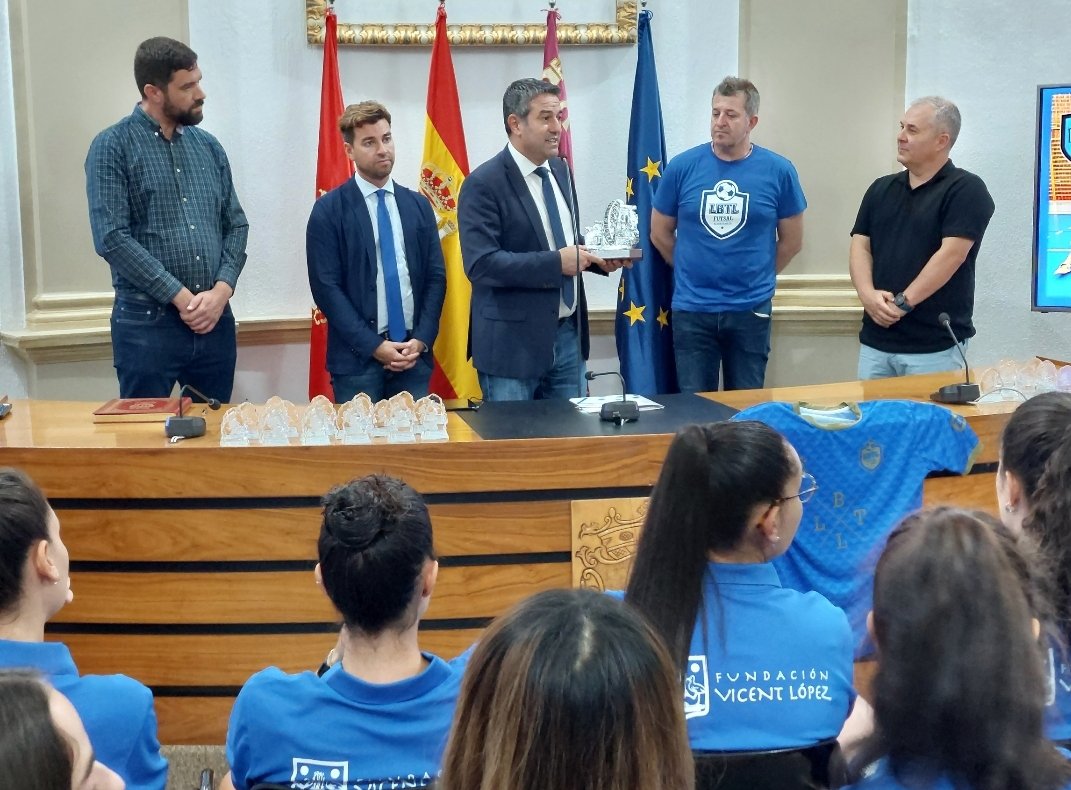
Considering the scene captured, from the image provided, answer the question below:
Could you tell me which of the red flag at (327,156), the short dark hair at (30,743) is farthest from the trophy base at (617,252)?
the short dark hair at (30,743)

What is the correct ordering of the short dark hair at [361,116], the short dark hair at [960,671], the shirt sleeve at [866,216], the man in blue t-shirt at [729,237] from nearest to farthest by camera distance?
the short dark hair at [960,671] → the short dark hair at [361,116] → the shirt sleeve at [866,216] → the man in blue t-shirt at [729,237]

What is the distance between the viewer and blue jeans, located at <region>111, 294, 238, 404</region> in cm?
388

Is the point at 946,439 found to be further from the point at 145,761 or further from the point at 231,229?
the point at 231,229

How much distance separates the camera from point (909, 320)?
4.16 metres

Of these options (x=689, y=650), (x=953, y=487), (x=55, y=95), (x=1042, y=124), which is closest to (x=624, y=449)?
(x=953, y=487)

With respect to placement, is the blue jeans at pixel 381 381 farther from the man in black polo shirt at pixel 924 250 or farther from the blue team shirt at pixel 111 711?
the blue team shirt at pixel 111 711

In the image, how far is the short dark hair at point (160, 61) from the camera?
3812 mm

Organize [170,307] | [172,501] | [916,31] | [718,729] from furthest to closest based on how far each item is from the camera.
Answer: [916,31], [170,307], [172,501], [718,729]

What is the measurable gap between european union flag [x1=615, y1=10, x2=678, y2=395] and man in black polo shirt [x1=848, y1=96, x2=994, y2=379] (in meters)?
0.95

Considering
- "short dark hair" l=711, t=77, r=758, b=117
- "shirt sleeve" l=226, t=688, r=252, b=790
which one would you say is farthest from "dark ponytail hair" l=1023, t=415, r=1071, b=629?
"short dark hair" l=711, t=77, r=758, b=117

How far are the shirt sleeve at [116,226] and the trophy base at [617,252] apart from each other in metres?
1.38

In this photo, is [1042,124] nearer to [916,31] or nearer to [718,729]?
[916,31]

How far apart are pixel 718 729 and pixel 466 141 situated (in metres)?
4.04

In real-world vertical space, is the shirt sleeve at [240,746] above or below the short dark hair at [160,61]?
below
